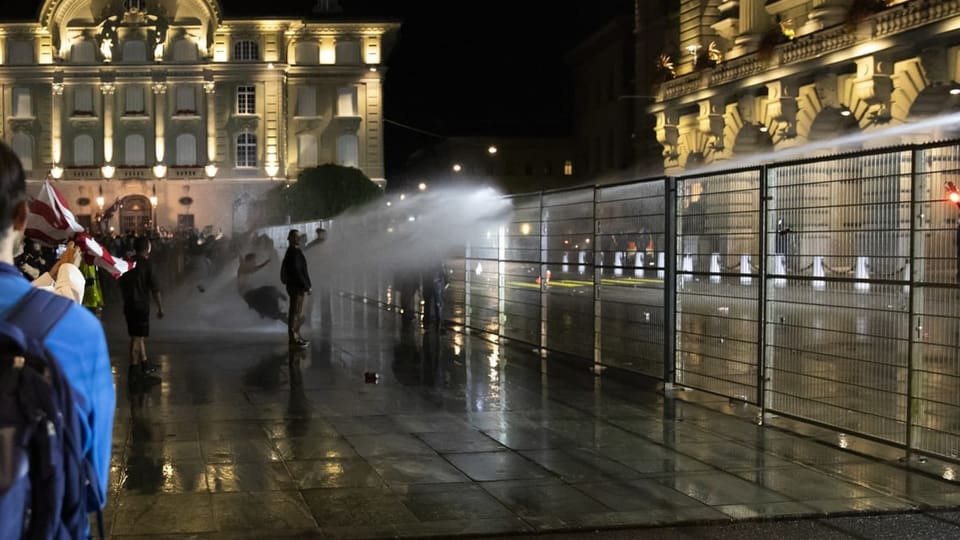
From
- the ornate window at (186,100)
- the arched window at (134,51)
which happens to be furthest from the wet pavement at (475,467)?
the arched window at (134,51)

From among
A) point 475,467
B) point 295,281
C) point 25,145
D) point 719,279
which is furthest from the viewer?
point 25,145

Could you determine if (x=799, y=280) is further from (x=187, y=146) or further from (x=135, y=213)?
(x=135, y=213)

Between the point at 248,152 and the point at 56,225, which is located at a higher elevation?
the point at 248,152

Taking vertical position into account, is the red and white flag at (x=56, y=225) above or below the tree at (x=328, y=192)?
below

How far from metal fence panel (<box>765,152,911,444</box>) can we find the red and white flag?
18.9 ft

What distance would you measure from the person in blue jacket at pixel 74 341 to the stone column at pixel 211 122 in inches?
3276

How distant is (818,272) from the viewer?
964 cm

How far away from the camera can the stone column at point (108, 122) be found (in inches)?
3273

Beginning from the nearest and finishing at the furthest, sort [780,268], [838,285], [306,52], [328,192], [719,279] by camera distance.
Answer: [838,285], [780,268], [719,279], [328,192], [306,52]

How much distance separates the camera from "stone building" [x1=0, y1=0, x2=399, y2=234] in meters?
82.2

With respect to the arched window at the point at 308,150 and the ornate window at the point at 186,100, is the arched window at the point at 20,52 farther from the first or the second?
the arched window at the point at 308,150

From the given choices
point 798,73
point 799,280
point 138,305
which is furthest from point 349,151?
point 799,280

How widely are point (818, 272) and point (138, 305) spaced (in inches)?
332

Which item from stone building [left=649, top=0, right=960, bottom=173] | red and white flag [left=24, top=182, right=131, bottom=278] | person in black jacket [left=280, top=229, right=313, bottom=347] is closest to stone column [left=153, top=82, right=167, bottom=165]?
stone building [left=649, top=0, right=960, bottom=173]
